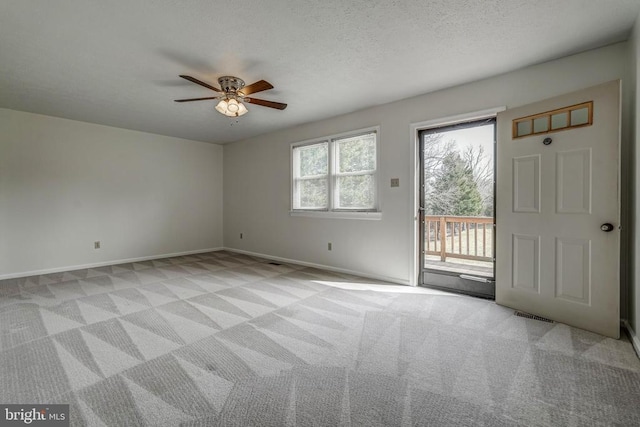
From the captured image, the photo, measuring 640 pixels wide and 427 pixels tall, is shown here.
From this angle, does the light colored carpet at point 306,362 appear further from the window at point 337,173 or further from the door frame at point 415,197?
the window at point 337,173

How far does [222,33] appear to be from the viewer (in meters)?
2.31

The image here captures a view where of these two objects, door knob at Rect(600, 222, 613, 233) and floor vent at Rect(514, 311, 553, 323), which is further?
floor vent at Rect(514, 311, 553, 323)

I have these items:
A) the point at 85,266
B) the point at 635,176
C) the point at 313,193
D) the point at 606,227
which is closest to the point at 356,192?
the point at 313,193

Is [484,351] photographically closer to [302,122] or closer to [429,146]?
[429,146]

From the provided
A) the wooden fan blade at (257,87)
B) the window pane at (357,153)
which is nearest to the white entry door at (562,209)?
the window pane at (357,153)

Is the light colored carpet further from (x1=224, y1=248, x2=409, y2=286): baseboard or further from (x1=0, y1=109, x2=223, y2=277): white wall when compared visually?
(x1=0, y1=109, x2=223, y2=277): white wall

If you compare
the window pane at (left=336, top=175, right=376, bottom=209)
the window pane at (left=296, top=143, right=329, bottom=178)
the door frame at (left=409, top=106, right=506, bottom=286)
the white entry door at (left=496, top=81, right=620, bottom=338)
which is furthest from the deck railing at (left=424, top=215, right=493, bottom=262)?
the window pane at (left=296, top=143, right=329, bottom=178)

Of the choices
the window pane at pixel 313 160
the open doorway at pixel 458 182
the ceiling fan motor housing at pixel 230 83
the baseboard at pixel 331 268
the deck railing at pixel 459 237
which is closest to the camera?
the ceiling fan motor housing at pixel 230 83

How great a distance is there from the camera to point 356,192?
442 cm

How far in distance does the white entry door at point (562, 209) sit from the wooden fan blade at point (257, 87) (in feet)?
8.07

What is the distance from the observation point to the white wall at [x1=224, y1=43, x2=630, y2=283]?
2.80m

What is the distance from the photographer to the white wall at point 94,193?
4.26m

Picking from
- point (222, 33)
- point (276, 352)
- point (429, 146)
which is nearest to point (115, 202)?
point (222, 33)

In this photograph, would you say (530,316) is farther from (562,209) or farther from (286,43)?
(286,43)
